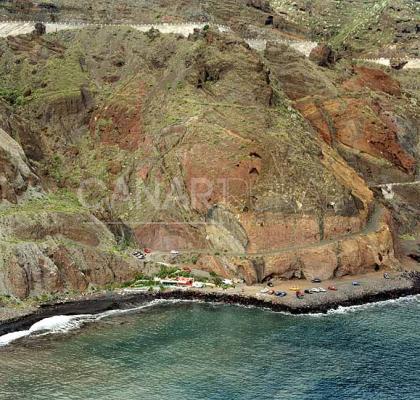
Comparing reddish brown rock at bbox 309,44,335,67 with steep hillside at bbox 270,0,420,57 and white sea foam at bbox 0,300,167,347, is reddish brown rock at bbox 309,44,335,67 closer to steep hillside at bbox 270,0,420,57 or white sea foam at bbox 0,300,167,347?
steep hillside at bbox 270,0,420,57

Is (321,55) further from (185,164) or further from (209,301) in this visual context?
(209,301)

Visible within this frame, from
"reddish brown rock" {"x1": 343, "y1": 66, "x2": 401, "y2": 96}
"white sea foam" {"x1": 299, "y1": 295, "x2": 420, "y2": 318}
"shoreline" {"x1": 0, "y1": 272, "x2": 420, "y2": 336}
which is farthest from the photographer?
"reddish brown rock" {"x1": 343, "y1": 66, "x2": 401, "y2": 96}

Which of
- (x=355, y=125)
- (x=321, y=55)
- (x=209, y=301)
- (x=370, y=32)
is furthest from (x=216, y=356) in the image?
(x=370, y=32)

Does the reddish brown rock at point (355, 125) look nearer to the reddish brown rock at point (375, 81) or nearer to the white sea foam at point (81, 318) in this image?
the reddish brown rock at point (375, 81)

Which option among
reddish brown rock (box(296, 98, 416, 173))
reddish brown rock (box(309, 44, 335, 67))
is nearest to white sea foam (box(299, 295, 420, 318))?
reddish brown rock (box(296, 98, 416, 173))

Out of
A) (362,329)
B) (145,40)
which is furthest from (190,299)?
(145,40)

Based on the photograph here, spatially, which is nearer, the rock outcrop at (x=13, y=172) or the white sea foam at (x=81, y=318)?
the white sea foam at (x=81, y=318)

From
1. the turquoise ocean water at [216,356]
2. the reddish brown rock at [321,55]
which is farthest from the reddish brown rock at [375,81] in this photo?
the turquoise ocean water at [216,356]

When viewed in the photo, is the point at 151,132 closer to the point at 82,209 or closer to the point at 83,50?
the point at 82,209
